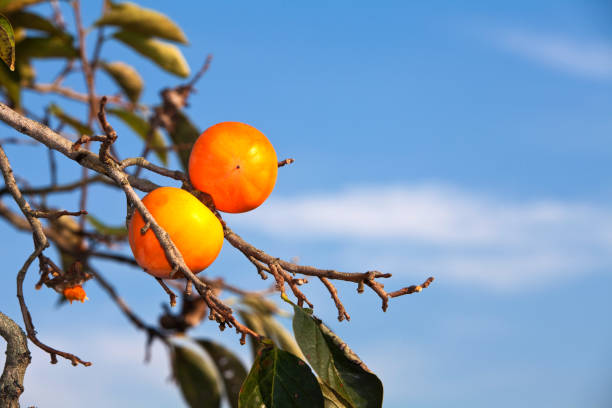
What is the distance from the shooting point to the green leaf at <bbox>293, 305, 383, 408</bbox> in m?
1.15

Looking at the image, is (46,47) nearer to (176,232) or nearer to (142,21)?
(142,21)

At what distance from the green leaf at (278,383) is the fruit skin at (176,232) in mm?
217

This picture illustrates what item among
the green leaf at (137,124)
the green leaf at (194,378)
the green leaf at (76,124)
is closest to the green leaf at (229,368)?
the green leaf at (194,378)

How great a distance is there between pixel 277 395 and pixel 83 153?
576 millimetres

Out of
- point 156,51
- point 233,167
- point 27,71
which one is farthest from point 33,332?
point 27,71

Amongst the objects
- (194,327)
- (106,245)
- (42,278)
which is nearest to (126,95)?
(106,245)

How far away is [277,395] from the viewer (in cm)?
116

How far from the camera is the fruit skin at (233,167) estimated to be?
1.30 meters

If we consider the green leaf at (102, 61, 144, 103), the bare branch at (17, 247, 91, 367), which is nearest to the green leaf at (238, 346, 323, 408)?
the bare branch at (17, 247, 91, 367)

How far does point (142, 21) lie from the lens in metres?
2.99

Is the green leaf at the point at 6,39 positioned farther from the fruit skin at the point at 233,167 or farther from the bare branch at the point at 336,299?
the bare branch at the point at 336,299

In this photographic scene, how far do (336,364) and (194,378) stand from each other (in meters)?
2.43

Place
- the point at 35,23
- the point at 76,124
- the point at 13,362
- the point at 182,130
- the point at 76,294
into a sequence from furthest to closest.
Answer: the point at 76,124, the point at 182,130, the point at 35,23, the point at 76,294, the point at 13,362

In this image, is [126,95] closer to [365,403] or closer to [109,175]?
[109,175]
